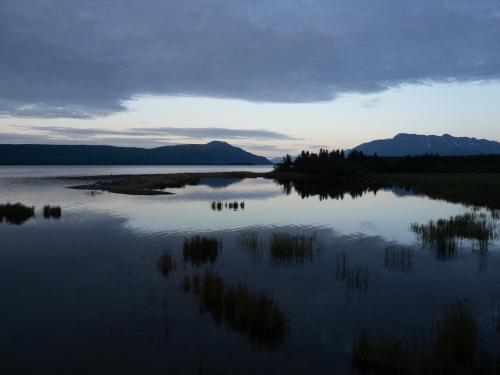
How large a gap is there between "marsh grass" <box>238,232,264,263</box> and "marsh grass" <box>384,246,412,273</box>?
8900mm

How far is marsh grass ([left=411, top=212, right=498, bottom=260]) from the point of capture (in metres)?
28.4

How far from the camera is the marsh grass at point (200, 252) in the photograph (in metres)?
24.8

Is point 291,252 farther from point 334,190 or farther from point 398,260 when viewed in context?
point 334,190

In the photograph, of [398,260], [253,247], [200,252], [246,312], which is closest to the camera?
[246,312]

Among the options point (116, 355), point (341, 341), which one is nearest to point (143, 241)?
point (116, 355)

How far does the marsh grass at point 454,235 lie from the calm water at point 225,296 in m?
0.25

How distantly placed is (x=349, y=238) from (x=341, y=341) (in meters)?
20.0

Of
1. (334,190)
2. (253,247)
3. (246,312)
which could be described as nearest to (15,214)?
(253,247)

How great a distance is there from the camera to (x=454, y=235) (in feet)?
107

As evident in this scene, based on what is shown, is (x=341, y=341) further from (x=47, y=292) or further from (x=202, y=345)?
(x=47, y=292)

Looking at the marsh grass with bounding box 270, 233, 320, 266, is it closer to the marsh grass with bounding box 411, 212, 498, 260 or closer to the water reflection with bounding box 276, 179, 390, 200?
the marsh grass with bounding box 411, 212, 498, 260

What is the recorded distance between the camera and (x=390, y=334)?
1440 centimetres

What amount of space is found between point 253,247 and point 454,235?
62.2 ft

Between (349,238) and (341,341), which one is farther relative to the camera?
(349,238)
